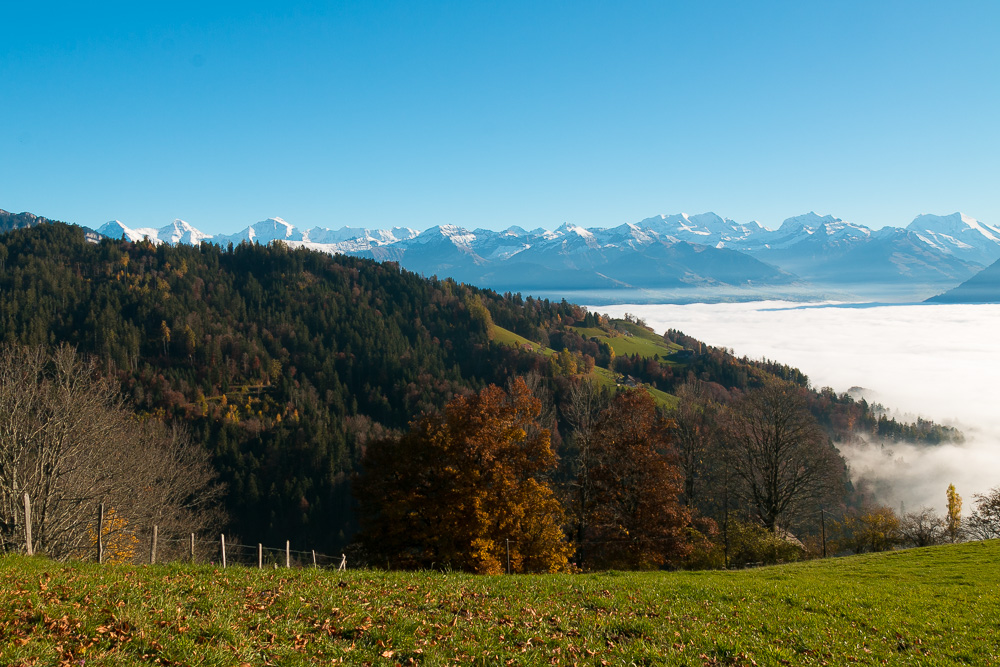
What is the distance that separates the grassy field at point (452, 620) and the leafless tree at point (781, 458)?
30242 millimetres

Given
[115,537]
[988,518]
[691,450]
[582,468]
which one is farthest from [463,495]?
[988,518]

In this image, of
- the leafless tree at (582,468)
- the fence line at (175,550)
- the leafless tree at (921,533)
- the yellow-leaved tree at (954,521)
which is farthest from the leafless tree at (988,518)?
the fence line at (175,550)

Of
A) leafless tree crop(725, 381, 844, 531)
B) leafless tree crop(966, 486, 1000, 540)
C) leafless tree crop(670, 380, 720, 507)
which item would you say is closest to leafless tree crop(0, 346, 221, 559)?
leafless tree crop(670, 380, 720, 507)

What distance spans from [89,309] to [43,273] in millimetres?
26683

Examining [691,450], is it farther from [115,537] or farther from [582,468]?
[115,537]

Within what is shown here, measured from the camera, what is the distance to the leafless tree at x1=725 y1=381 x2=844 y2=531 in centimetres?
4531

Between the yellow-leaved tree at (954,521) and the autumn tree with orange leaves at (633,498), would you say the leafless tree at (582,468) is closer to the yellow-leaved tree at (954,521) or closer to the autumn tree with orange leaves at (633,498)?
the autumn tree with orange leaves at (633,498)

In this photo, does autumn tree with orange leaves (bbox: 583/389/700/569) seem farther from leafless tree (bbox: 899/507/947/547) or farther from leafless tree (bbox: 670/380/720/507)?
leafless tree (bbox: 899/507/947/547)

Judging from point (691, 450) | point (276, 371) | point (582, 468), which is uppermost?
point (582, 468)

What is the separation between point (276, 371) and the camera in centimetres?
16838

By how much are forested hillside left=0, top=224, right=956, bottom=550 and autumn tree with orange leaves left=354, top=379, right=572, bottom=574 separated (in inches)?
3320

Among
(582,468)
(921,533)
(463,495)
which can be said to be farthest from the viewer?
(921,533)

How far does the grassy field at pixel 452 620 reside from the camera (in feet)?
27.6

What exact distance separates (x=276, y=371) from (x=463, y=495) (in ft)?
510
